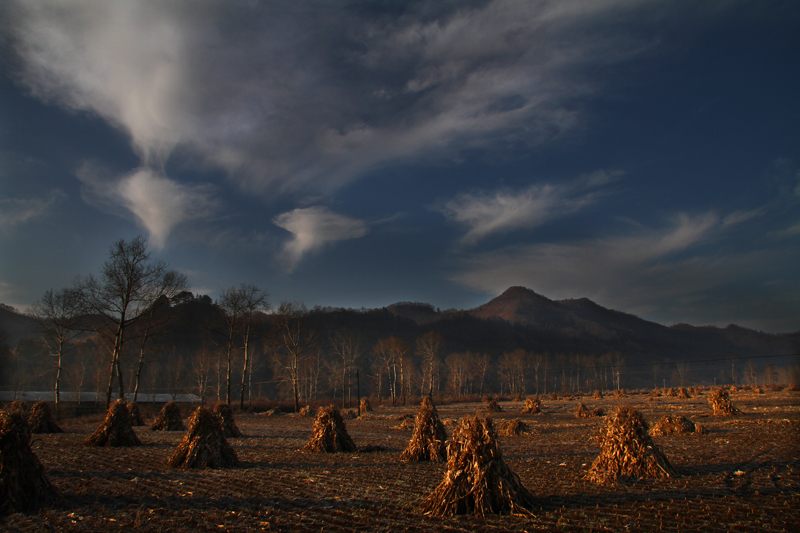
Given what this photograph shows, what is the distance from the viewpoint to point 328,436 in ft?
47.7

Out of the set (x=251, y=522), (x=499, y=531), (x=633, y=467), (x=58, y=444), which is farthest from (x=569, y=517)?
(x=58, y=444)

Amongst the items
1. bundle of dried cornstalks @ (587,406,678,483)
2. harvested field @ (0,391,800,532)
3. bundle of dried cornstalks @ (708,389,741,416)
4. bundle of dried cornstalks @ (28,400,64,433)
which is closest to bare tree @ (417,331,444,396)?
bundle of dried cornstalks @ (708,389,741,416)

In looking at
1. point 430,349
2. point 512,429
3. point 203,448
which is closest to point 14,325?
point 430,349

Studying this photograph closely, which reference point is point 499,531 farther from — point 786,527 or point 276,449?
point 276,449

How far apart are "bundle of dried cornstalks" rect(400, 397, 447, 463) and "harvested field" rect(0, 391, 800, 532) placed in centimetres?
59

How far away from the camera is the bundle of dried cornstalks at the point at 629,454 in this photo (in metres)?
9.15

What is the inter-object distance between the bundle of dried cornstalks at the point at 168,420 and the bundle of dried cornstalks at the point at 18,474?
14953 millimetres

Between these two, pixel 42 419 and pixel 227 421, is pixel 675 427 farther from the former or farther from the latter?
pixel 42 419

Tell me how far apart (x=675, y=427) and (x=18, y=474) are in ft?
72.2

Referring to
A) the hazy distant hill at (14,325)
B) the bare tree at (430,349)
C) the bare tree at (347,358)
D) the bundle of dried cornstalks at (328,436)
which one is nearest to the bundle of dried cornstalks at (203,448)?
the bundle of dried cornstalks at (328,436)

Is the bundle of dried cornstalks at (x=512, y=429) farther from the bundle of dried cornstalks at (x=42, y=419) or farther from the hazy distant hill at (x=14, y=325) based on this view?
the hazy distant hill at (x=14, y=325)

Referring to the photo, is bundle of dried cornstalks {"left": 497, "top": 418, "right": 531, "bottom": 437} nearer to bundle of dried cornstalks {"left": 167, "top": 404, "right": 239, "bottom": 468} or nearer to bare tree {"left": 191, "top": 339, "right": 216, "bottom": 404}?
bundle of dried cornstalks {"left": 167, "top": 404, "right": 239, "bottom": 468}

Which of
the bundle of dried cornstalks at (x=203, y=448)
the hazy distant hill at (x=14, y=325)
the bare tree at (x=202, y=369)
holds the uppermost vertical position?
the hazy distant hill at (x=14, y=325)

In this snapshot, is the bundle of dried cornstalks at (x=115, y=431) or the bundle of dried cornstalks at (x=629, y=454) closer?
the bundle of dried cornstalks at (x=629, y=454)
